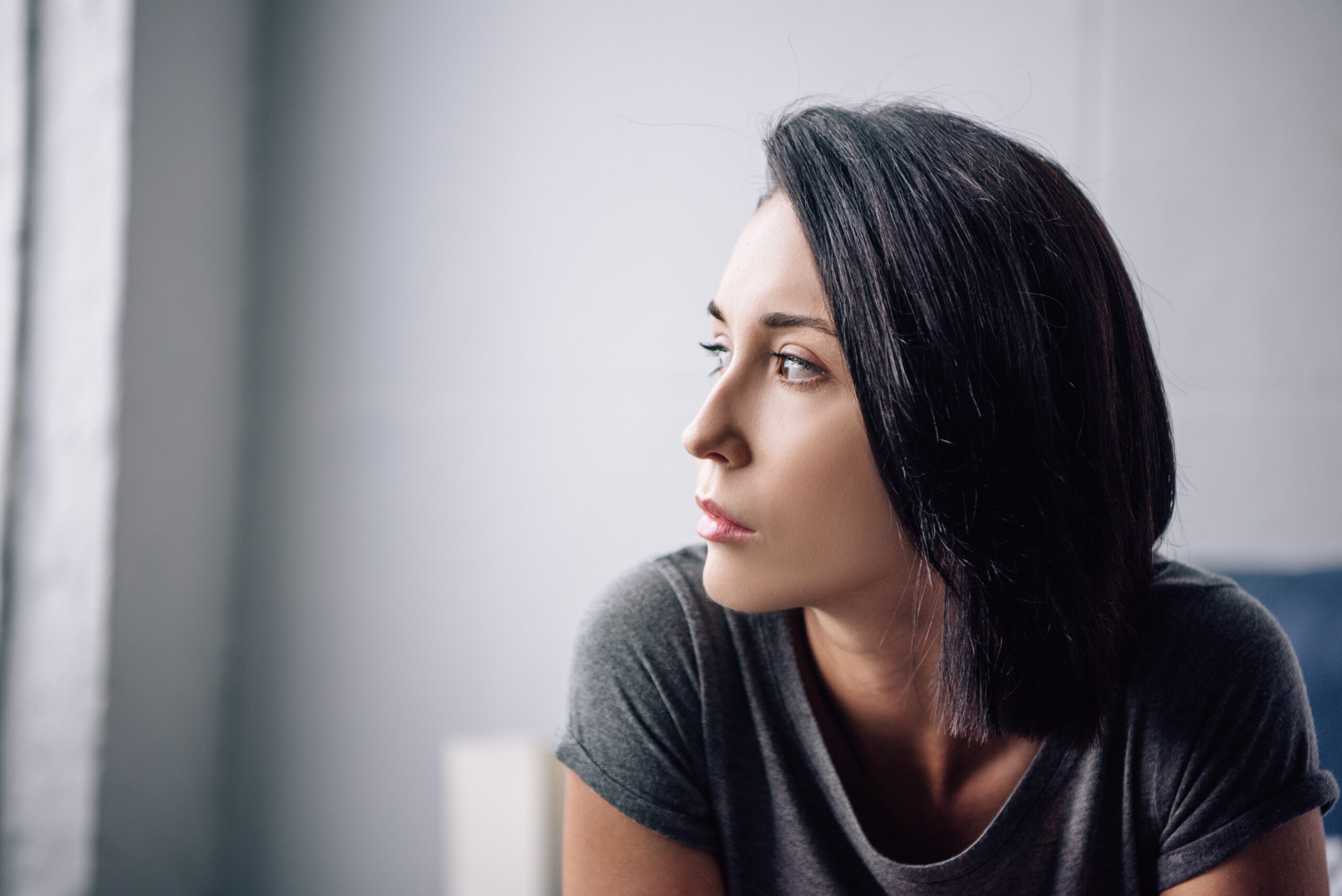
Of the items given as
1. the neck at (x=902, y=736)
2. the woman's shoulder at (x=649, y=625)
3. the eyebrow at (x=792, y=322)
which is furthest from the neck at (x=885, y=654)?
the eyebrow at (x=792, y=322)

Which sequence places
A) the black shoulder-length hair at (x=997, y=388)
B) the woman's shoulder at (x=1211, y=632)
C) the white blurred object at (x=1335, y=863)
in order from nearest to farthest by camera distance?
1. the black shoulder-length hair at (x=997, y=388)
2. the woman's shoulder at (x=1211, y=632)
3. the white blurred object at (x=1335, y=863)

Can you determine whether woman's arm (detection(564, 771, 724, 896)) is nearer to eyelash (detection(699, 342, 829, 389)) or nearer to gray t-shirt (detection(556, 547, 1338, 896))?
gray t-shirt (detection(556, 547, 1338, 896))

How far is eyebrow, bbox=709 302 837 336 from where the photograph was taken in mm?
693

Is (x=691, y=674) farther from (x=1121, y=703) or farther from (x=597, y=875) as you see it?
(x=1121, y=703)

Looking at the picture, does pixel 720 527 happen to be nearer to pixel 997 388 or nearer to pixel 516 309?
pixel 997 388

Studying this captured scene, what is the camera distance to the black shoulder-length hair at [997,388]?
0.67 metres

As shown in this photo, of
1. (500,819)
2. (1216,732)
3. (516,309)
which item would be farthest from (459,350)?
(1216,732)

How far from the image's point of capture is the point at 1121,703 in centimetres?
78

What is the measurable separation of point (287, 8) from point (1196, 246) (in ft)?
5.99

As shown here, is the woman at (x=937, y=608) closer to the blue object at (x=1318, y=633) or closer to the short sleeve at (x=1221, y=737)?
the short sleeve at (x=1221, y=737)

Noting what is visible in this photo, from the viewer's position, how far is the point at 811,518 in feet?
2.30

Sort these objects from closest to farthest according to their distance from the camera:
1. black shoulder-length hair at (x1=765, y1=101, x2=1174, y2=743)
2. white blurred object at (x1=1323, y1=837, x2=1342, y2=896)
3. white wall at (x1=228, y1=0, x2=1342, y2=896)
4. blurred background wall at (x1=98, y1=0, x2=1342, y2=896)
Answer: black shoulder-length hair at (x1=765, y1=101, x2=1174, y2=743) → white blurred object at (x1=1323, y1=837, x2=1342, y2=896) → blurred background wall at (x1=98, y1=0, x2=1342, y2=896) → white wall at (x1=228, y1=0, x2=1342, y2=896)

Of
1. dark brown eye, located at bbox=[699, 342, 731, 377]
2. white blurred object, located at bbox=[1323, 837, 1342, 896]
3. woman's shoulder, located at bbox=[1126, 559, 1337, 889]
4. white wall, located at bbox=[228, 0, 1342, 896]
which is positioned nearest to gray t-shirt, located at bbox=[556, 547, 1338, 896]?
woman's shoulder, located at bbox=[1126, 559, 1337, 889]

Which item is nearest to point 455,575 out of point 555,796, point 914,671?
point 555,796
